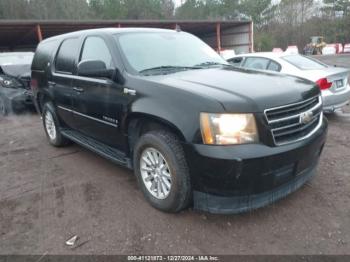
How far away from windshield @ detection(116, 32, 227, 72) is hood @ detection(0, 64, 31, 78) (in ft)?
19.7

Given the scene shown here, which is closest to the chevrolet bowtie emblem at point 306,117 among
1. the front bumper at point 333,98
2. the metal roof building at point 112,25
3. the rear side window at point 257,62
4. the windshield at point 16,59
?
the front bumper at point 333,98

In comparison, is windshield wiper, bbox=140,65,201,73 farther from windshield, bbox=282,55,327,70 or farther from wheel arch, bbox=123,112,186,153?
windshield, bbox=282,55,327,70

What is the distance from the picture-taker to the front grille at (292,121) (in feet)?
8.89

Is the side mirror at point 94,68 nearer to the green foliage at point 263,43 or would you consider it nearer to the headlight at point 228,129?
the headlight at point 228,129

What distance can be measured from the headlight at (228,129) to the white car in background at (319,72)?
12.0ft

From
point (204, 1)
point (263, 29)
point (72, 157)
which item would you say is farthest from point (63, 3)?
point (72, 157)

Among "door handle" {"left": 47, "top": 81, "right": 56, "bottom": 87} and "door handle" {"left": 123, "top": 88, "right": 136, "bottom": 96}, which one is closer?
"door handle" {"left": 123, "top": 88, "right": 136, "bottom": 96}

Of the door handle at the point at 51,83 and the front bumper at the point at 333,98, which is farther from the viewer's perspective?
A: the front bumper at the point at 333,98

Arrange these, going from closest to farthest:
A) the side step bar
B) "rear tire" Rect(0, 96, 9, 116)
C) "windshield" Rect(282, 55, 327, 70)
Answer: the side step bar
"windshield" Rect(282, 55, 327, 70)
"rear tire" Rect(0, 96, 9, 116)

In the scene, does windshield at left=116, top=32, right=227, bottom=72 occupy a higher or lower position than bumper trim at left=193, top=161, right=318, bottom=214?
higher

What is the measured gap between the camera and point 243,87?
2.92 m

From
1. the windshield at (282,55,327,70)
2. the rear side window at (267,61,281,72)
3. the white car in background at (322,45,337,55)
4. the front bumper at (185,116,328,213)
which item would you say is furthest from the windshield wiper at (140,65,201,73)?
the white car in background at (322,45,337,55)

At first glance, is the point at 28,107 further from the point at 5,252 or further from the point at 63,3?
the point at 63,3

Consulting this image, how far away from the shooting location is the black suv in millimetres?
2635
